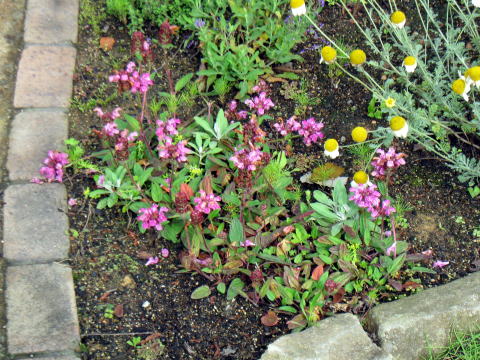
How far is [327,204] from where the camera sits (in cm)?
310

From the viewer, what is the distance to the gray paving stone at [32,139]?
3.20m

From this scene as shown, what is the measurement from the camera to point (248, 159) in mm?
2939

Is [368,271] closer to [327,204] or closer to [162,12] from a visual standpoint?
[327,204]

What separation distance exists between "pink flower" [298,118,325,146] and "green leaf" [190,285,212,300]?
40.8 inches

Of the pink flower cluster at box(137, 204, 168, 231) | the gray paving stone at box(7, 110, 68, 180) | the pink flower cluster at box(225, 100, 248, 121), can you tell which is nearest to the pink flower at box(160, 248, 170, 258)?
the pink flower cluster at box(137, 204, 168, 231)

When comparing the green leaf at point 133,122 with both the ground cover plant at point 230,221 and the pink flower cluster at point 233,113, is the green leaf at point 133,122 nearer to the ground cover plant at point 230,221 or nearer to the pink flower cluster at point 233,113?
the ground cover plant at point 230,221

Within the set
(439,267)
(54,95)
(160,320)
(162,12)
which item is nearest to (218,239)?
(160,320)

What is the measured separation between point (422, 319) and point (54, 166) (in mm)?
1931

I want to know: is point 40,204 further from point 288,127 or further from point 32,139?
point 288,127

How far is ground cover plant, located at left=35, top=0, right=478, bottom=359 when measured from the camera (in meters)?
2.82

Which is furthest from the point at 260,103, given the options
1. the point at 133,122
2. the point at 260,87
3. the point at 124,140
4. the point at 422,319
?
the point at 422,319

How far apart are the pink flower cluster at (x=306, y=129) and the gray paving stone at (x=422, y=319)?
3.40ft

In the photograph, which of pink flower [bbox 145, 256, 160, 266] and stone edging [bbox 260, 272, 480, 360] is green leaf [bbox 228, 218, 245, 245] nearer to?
pink flower [bbox 145, 256, 160, 266]

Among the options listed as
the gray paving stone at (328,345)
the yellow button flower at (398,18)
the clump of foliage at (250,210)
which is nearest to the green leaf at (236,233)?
the clump of foliage at (250,210)
